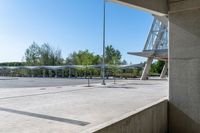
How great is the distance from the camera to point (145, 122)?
6.57m

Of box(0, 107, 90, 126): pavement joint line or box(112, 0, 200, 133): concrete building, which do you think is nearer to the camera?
box(0, 107, 90, 126): pavement joint line

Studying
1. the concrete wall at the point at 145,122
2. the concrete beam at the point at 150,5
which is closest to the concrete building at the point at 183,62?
the concrete beam at the point at 150,5

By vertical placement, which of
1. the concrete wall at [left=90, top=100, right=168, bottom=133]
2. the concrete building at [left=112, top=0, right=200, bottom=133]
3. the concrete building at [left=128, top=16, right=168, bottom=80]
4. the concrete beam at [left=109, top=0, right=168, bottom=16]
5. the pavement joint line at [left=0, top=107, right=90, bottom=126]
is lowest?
the pavement joint line at [left=0, top=107, right=90, bottom=126]

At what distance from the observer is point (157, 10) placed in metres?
8.71

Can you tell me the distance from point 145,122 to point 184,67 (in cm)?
281

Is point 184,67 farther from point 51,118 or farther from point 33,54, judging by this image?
point 33,54

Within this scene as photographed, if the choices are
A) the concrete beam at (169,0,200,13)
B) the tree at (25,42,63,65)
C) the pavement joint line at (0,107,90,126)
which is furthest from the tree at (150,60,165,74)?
the pavement joint line at (0,107,90,126)

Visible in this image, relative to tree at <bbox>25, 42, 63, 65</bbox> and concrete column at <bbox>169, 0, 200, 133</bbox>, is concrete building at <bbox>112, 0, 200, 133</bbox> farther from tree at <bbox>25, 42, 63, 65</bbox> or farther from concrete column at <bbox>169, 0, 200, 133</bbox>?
tree at <bbox>25, 42, 63, 65</bbox>

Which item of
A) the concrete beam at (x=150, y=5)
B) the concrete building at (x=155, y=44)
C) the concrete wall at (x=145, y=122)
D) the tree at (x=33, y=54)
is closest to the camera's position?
the concrete wall at (x=145, y=122)

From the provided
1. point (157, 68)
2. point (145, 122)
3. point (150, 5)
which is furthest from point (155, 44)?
point (157, 68)

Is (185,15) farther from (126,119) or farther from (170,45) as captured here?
(126,119)

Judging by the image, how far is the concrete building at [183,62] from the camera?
26.7 ft

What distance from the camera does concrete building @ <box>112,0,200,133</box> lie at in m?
8.13

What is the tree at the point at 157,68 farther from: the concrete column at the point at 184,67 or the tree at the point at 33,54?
the concrete column at the point at 184,67
